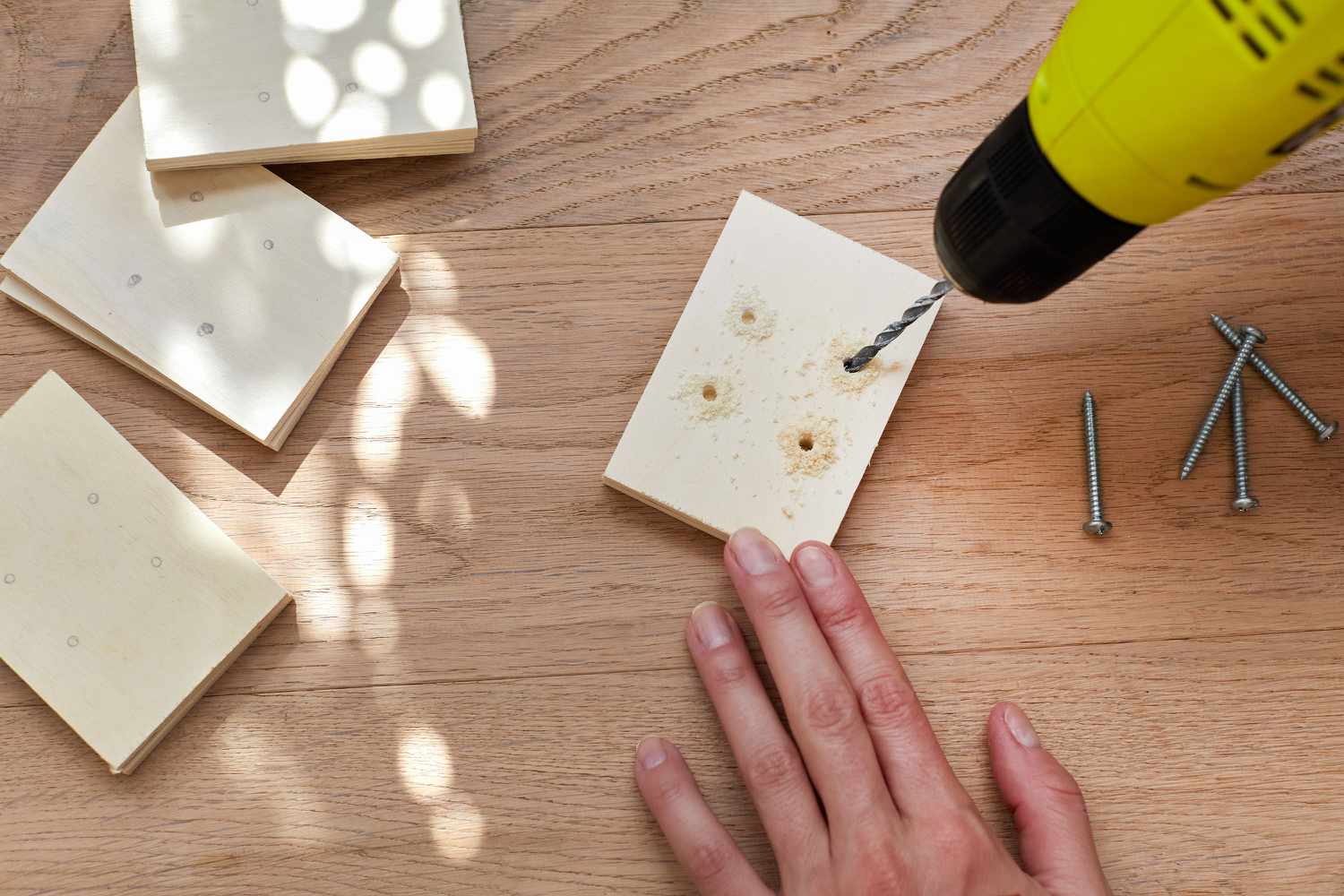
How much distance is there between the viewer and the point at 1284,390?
42.2 inches

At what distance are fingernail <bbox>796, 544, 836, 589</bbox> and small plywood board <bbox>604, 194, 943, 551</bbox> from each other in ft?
0.08

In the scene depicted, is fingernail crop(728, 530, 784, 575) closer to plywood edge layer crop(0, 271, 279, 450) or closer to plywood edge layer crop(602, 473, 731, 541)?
plywood edge layer crop(602, 473, 731, 541)

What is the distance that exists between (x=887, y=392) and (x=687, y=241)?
0.28 m

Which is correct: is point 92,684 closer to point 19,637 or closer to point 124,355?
point 19,637

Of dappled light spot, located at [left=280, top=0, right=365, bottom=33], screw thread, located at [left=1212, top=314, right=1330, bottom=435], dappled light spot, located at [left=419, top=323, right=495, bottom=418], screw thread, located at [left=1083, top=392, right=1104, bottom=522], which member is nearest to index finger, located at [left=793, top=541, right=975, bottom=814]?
screw thread, located at [left=1083, top=392, right=1104, bottom=522]

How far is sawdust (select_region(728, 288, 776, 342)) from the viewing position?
105 centimetres

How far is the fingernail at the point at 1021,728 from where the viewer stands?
995mm

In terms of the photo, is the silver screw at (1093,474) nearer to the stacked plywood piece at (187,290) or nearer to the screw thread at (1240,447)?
the screw thread at (1240,447)

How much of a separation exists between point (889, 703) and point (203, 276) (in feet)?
2.72

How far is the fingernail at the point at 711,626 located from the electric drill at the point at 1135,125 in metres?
0.43

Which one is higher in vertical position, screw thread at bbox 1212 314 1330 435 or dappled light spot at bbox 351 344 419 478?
screw thread at bbox 1212 314 1330 435

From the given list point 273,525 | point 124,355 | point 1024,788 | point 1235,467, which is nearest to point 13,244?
point 124,355

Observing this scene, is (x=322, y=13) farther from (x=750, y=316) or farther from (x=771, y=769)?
(x=771, y=769)

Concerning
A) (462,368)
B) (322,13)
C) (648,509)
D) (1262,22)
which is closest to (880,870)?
(648,509)
